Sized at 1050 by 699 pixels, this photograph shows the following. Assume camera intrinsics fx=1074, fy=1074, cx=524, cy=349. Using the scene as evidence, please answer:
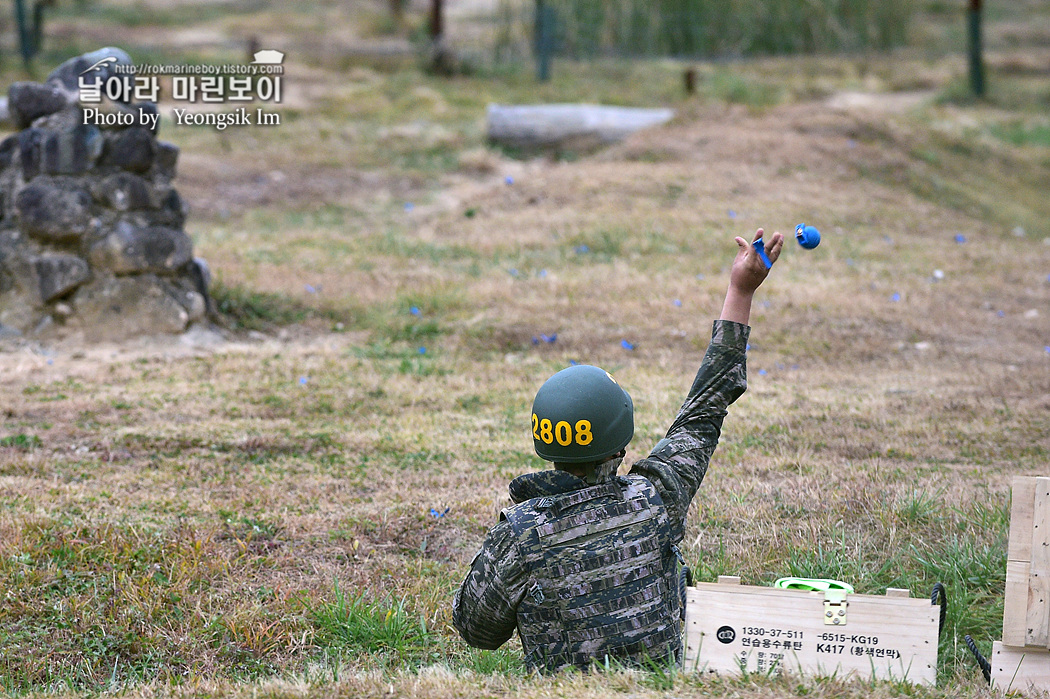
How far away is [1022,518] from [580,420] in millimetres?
1324

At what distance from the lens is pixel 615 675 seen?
9.69 feet

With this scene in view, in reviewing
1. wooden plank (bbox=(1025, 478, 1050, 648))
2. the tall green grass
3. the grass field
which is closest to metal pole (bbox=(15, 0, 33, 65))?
the grass field

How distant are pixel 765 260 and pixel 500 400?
4168 millimetres

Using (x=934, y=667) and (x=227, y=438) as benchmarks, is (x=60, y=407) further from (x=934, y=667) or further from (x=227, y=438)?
(x=934, y=667)

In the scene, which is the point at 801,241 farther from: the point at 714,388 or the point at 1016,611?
the point at 1016,611

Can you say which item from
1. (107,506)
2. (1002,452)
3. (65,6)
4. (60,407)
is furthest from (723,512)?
(65,6)

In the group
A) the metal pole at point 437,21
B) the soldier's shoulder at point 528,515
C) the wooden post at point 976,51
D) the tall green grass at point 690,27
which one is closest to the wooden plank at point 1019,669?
the soldier's shoulder at point 528,515

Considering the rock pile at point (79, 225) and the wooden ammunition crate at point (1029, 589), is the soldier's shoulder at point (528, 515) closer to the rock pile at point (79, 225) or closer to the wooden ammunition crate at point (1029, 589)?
the wooden ammunition crate at point (1029, 589)

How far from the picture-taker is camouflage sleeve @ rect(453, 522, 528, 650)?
2977 mm

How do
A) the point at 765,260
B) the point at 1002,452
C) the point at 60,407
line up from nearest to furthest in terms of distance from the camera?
1. the point at 765,260
2. the point at 1002,452
3. the point at 60,407

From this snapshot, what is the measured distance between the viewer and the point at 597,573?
2949 mm

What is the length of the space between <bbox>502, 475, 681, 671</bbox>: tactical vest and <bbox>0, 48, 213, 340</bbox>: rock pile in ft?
20.2

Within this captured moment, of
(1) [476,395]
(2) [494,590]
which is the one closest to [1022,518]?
(2) [494,590]

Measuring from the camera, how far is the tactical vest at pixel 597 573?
296cm
